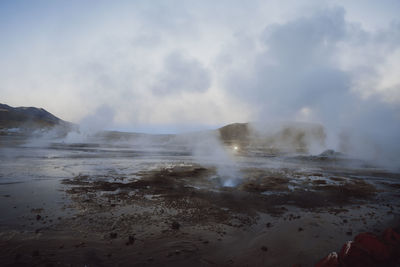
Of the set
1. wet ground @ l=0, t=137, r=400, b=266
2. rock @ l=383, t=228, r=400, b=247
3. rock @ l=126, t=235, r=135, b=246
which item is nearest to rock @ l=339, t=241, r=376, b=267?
rock @ l=383, t=228, r=400, b=247

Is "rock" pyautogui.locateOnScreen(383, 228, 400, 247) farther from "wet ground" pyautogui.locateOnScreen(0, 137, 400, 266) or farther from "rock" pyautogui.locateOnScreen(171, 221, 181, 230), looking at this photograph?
"rock" pyautogui.locateOnScreen(171, 221, 181, 230)

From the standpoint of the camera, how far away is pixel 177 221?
22.1 ft

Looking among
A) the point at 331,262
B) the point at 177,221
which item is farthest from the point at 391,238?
the point at 177,221

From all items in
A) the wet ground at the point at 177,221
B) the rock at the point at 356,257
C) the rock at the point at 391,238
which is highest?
the rock at the point at 391,238

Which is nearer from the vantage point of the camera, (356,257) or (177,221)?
(356,257)

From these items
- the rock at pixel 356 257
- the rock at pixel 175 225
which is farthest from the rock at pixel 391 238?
the rock at pixel 175 225

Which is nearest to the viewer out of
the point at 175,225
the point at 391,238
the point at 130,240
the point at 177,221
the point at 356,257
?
the point at 356,257

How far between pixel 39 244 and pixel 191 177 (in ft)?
31.6

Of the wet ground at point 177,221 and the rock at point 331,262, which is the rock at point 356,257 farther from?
the wet ground at point 177,221

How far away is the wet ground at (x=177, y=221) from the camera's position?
477cm

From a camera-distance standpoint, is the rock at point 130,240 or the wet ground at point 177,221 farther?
the rock at point 130,240

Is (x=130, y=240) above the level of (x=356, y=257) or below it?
below

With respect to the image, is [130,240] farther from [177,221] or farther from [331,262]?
[331,262]

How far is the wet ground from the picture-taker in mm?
4766
